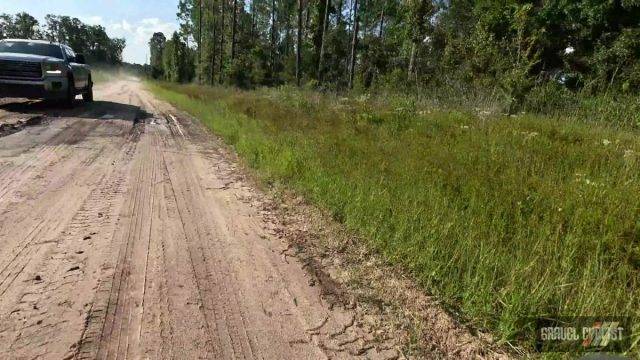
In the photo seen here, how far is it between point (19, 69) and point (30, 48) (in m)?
1.53

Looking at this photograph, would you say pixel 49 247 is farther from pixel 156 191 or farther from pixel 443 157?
pixel 443 157

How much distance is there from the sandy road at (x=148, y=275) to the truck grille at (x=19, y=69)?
6.92 meters

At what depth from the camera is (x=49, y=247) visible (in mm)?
3457

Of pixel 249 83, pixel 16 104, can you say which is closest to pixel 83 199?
pixel 16 104

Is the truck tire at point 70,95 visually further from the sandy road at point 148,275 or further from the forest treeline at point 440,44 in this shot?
the forest treeline at point 440,44

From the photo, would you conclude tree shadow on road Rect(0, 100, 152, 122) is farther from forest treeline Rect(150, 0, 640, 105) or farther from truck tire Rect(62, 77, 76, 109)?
forest treeline Rect(150, 0, 640, 105)

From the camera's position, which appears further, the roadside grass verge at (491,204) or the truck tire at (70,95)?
the truck tire at (70,95)

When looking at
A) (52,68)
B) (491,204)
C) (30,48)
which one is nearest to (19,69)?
(52,68)

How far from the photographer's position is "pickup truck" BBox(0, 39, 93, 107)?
1129 centimetres

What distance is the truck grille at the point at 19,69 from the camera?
11242mm

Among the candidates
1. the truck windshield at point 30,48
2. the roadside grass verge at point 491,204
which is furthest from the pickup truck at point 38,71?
the roadside grass verge at point 491,204

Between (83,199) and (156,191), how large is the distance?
824 mm

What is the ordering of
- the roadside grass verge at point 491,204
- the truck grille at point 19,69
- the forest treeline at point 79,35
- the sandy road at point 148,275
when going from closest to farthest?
the sandy road at point 148,275 → the roadside grass verge at point 491,204 → the truck grille at point 19,69 → the forest treeline at point 79,35

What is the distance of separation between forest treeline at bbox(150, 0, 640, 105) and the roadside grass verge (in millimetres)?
5288
